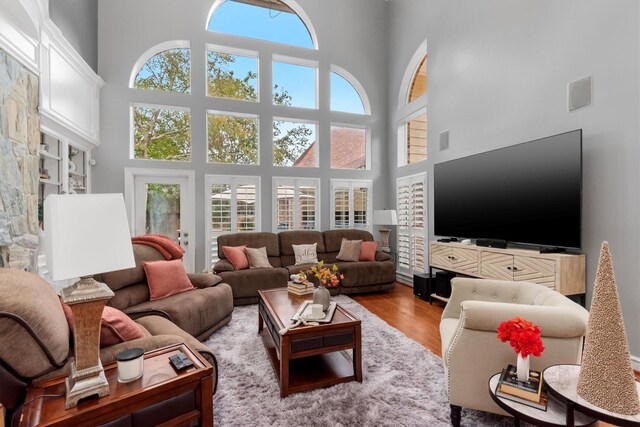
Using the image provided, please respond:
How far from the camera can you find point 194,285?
134 inches

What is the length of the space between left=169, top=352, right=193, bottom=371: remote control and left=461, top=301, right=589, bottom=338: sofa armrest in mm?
1423

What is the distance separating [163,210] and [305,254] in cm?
245

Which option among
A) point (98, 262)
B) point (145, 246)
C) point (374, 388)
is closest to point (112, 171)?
point (145, 246)

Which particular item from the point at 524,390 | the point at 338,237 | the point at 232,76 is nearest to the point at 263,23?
the point at 232,76

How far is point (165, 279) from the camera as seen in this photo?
310 cm

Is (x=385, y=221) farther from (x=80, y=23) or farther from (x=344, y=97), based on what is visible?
(x=80, y=23)

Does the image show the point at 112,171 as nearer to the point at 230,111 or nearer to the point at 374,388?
the point at 230,111

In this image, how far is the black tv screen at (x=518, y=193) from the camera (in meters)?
2.87

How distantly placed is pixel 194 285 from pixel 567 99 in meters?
4.29

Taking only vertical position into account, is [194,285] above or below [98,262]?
below

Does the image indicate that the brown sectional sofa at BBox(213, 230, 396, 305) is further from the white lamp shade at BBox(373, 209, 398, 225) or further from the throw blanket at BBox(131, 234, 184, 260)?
the throw blanket at BBox(131, 234, 184, 260)

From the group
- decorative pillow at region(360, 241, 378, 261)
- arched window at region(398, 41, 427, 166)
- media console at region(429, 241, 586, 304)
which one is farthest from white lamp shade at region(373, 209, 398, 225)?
media console at region(429, 241, 586, 304)

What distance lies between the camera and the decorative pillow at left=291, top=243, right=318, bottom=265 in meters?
5.03

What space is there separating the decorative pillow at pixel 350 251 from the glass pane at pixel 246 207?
64.6 inches
